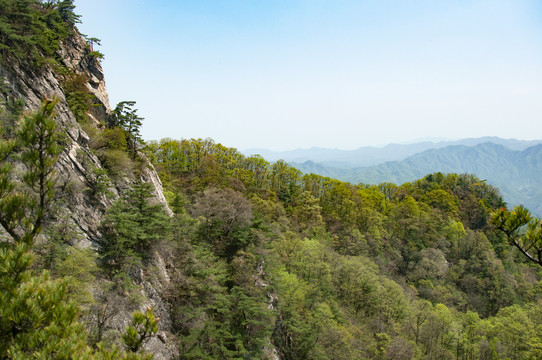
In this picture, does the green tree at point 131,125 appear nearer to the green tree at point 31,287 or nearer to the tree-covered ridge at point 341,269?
the tree-covered ridge at point 341,269

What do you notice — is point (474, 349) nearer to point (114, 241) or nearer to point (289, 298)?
point (289, 298)

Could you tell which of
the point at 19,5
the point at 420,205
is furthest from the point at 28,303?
the point at 420,205

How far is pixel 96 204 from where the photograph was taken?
17.1m

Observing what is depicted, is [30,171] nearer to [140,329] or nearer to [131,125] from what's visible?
[140,329]

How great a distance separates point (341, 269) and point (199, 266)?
678 inches

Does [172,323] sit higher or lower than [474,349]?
higher

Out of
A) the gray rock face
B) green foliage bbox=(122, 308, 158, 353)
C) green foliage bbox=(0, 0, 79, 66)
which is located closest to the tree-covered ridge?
the gray rock face

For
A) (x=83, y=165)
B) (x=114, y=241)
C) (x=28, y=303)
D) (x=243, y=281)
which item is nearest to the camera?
(x=28, y=303)

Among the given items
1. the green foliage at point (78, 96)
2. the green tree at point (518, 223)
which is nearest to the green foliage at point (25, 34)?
the green foliage at point (78, 96)

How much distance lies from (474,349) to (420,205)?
28.9 metres

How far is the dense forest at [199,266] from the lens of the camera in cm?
507

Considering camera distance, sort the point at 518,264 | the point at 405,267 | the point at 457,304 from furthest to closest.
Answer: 1. the point at 518,264
2. the point at 405,267
3. the point at 457,304

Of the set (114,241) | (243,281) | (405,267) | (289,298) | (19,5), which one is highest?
(19,5)

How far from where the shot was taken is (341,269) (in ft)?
95.9
